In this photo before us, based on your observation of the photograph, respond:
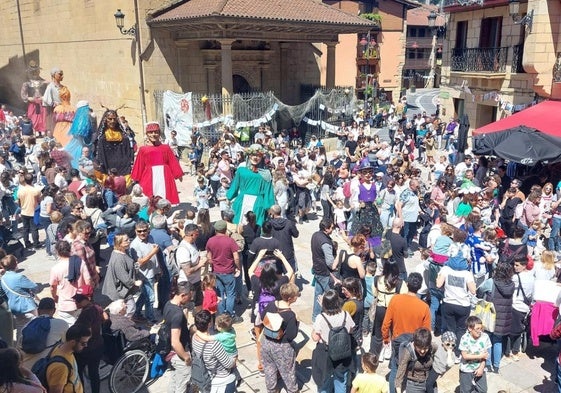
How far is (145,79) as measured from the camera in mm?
18406

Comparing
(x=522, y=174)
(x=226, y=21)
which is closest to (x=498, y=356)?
(x=522, y=174)

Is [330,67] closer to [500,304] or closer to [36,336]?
[500,304]

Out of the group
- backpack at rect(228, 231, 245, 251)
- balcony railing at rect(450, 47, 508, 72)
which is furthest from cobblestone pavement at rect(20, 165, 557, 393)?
balcony railing at rect(450, 47, 508, 72)

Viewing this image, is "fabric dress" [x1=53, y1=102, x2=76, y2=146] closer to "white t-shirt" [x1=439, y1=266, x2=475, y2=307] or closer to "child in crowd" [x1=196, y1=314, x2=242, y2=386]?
"child in crowd" [x1=196, y1=314, x2=242, y2=386]

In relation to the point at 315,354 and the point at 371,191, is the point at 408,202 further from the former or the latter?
the point at 315,354

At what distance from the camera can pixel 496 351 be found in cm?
602

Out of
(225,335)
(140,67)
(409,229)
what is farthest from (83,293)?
(140,67)

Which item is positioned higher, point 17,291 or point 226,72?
point 226,72

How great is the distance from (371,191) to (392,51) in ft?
109

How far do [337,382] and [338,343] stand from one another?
1.83 ft

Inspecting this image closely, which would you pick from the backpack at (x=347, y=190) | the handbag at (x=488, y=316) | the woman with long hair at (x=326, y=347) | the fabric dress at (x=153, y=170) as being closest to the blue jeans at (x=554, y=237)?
the backpack at (x=347, y=190)

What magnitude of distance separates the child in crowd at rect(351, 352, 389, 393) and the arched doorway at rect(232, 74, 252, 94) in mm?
17989

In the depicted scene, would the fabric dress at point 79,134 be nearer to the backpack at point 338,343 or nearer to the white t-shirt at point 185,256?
the white t-shirt at point 185,256

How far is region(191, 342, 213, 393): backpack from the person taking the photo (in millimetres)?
4656
